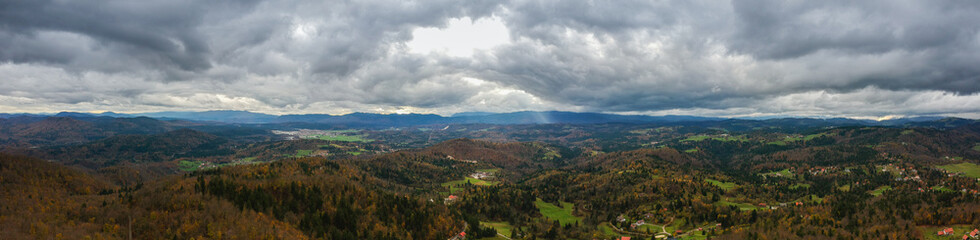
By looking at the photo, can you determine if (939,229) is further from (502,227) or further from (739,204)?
(502,227)

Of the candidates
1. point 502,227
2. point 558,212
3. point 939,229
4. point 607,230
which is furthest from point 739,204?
point 502,227

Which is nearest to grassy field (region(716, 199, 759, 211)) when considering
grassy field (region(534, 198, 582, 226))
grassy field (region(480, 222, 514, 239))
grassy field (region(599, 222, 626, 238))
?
grassy field (region(599, 222, 626, 238))

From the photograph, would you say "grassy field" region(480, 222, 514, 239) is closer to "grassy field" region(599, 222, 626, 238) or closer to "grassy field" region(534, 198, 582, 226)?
"grassy field" region(534, 198, 582, 226)

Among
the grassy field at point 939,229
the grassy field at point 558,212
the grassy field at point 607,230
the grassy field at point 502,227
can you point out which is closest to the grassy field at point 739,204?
the grassy field at point 607,230

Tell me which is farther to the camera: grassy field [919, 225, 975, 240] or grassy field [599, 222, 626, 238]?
grassy field [599, 222, 626, 238]

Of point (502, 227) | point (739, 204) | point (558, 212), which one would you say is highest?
point (739, 204)

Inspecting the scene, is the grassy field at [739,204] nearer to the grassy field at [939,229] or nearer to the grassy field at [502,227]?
the grassy field at [939,229]

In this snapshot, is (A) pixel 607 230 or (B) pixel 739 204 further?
(B) pixel 739 204

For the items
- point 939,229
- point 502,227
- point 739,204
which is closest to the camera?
point 939,229
